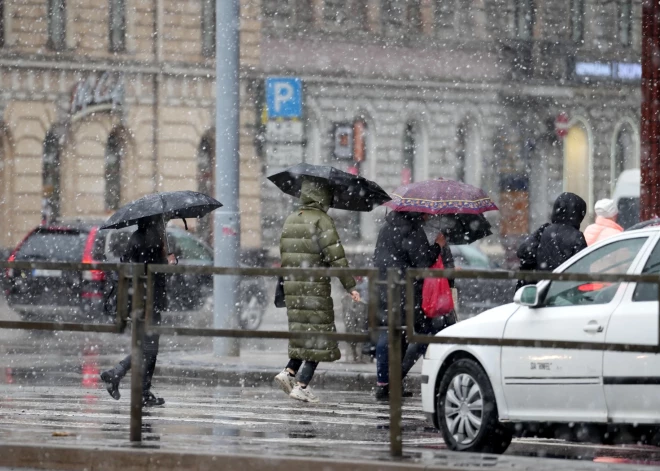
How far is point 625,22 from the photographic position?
4759 cm

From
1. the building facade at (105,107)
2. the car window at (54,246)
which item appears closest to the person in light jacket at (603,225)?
the car window at (54,246)

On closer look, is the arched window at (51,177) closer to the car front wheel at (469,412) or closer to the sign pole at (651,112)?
the sign pole at (651,112)

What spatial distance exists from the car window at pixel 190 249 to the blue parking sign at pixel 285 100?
483cm

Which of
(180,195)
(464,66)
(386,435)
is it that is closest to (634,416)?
(386,435)

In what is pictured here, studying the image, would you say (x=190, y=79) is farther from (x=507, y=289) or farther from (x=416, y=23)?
(x=507, y=289)

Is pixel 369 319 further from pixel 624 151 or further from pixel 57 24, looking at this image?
pixel 624 151

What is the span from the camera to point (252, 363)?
16047mm

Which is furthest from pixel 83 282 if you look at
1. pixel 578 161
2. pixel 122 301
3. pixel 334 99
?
pixel 578 161

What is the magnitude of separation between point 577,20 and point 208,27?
12.5m

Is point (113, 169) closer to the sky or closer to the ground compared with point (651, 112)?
closer to the ground

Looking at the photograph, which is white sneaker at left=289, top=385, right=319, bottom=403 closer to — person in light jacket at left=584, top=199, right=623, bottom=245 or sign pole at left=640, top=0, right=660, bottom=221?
person in light jacket at left=584, top=199, right=623, bottom=245

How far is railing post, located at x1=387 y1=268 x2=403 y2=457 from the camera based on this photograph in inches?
314

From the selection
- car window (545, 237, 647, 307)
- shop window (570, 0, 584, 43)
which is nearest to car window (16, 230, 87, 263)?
car window (545, 237, 647, 307)

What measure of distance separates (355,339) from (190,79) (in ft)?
107
